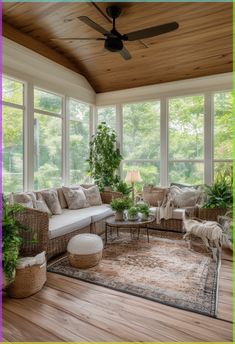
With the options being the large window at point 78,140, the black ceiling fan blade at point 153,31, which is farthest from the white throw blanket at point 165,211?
the black ceiling fan blade at point 153,31

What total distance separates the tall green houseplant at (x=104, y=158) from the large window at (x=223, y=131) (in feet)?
7.06

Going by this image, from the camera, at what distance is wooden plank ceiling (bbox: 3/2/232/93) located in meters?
3.45

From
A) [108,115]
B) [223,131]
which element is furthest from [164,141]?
[108,115]

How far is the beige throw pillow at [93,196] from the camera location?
4801mm

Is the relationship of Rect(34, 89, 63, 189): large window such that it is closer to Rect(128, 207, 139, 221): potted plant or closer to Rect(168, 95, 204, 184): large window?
Rect(128, 207, 139, 221): potted plant

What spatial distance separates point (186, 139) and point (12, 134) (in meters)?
3.48

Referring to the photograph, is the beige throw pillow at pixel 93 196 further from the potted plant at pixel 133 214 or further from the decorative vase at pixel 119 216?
the potted plant at pixel 133 214

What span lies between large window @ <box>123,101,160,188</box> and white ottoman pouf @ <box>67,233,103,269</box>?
113 inches

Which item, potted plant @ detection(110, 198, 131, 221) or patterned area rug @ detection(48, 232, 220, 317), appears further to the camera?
potted plant @ detection(110, 198, 131, 221)

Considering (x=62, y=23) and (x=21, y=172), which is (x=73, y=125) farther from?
(x=62, y=23)

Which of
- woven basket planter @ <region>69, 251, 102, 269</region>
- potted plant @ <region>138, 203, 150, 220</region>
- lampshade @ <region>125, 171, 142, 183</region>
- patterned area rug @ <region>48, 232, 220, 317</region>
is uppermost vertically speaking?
lampshade @ <region>125, 171, 142, 183</region>

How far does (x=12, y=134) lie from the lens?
4.10 metres

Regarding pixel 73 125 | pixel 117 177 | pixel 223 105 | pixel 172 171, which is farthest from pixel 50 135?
pixel 223 105

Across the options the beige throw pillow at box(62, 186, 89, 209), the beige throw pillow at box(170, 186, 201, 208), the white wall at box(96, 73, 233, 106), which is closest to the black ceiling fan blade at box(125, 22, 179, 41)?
the white wall at box(96, 73, 233, 106)
